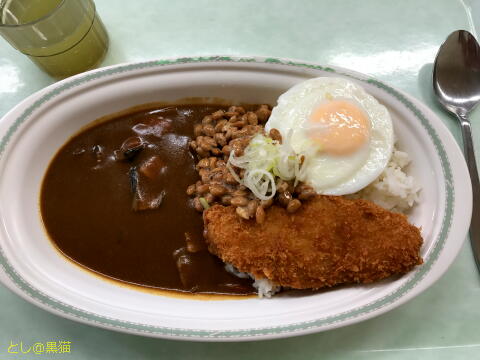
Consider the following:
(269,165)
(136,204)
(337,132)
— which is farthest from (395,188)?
(136,204)

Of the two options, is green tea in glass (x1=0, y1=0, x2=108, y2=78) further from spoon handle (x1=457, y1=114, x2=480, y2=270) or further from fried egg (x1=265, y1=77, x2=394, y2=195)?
spoon handle (x1=457, y1=114, x2=480, y2=270)

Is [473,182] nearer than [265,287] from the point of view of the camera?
No

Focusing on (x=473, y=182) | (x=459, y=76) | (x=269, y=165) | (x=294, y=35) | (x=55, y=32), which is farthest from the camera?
(x=294, y=35)

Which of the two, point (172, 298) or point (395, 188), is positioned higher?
point (395, 188)

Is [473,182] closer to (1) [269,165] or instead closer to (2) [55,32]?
(1) [269,165]

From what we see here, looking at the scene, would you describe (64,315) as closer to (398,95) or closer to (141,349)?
(141,349)

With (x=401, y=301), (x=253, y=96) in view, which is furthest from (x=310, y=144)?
(x=401, y=301)

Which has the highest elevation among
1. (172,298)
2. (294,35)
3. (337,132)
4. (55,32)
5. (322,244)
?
(55,32)
